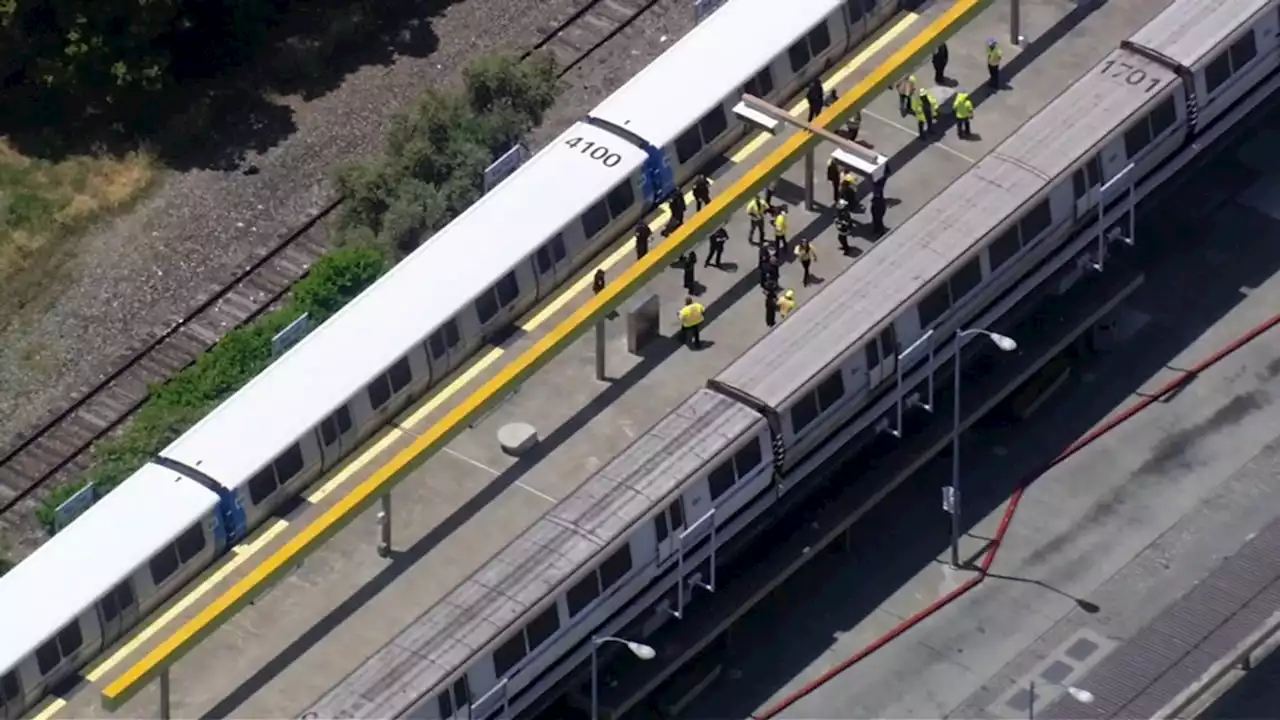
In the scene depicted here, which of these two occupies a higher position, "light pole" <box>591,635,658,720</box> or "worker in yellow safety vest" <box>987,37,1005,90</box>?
"worker in yellow safety vest" <box>987,37,1005,90</box>

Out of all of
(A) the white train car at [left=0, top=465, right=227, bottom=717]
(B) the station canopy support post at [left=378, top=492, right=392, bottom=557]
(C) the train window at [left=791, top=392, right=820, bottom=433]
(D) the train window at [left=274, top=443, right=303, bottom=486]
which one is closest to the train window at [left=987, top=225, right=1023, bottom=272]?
(C) the train window at [left=791, top=392, right=820, bottom=433]

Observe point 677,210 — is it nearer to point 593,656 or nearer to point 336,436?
point 336,436

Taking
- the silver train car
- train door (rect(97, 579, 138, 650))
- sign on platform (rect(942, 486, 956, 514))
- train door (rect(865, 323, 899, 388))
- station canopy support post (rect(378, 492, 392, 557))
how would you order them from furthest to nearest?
1. train door (rect(865, 323, 899, 388))
2. sign on platform (rect(942, 486, 956, 514))
3. station canopy support post (rect(378, 492, 392, 557))
4. train door (rect(97, 579, 138, 650))
5. the silver train car

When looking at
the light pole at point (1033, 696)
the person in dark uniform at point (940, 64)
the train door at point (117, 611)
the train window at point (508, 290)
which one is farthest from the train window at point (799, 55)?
the train door at point (117, 611)

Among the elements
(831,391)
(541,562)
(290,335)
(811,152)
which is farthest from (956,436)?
(290,335)

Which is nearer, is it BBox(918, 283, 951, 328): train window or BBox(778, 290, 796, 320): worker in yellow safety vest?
BBox(918, 283, 951, 328): train window

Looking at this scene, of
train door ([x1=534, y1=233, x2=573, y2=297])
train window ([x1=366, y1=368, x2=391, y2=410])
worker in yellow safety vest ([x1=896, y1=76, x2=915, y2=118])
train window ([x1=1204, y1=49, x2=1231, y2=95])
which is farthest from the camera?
worker in yellow safety vest ([x1=896, y1=76, x2=915, y2=118])

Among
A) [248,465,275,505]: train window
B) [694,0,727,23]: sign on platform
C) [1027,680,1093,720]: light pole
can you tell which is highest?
[694,0,727,23]: sign on platform

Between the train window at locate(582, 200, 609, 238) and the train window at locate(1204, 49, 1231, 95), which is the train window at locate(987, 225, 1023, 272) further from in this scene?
the train window at locate(582, 200, 609, 238)
